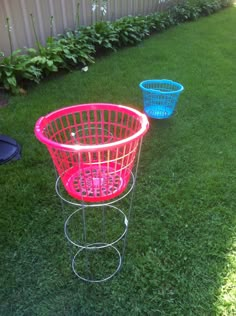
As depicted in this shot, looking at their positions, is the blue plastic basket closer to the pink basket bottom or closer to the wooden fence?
the pink basket bottom

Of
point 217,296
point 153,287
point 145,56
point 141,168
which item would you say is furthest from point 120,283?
point 145,56

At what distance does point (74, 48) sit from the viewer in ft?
14.3

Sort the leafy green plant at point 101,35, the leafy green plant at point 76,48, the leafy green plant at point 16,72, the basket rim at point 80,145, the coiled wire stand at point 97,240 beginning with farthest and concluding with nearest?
the leafy green plant at point 101,35 → the leafy green plant at point 76,48 → the leafy green plant at point 16,72 → the coiled wire stand at point 97,240 → the basket rim at point 80,145

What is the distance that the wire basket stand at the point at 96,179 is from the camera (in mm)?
1351

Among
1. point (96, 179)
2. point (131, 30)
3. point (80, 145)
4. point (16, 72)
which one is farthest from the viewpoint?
point (131, 30)

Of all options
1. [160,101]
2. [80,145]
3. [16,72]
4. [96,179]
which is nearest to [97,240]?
[96,179]

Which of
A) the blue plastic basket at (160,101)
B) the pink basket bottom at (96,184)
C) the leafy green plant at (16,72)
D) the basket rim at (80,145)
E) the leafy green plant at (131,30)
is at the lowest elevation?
the leafy green plant at (131,30)

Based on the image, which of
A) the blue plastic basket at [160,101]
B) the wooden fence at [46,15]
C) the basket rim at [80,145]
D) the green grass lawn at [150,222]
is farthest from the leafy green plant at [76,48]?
the basket rim at [80,145]

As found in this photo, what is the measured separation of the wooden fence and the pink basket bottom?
315 centimetres

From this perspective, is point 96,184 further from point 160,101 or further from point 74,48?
point 74,48

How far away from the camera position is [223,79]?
412 centimetres

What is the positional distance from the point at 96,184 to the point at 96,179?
0.04 m

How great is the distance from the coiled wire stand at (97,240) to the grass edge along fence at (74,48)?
214cm

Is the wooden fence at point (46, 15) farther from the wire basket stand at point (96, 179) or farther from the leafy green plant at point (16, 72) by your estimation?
the wire basket stand at point (96, 179)
